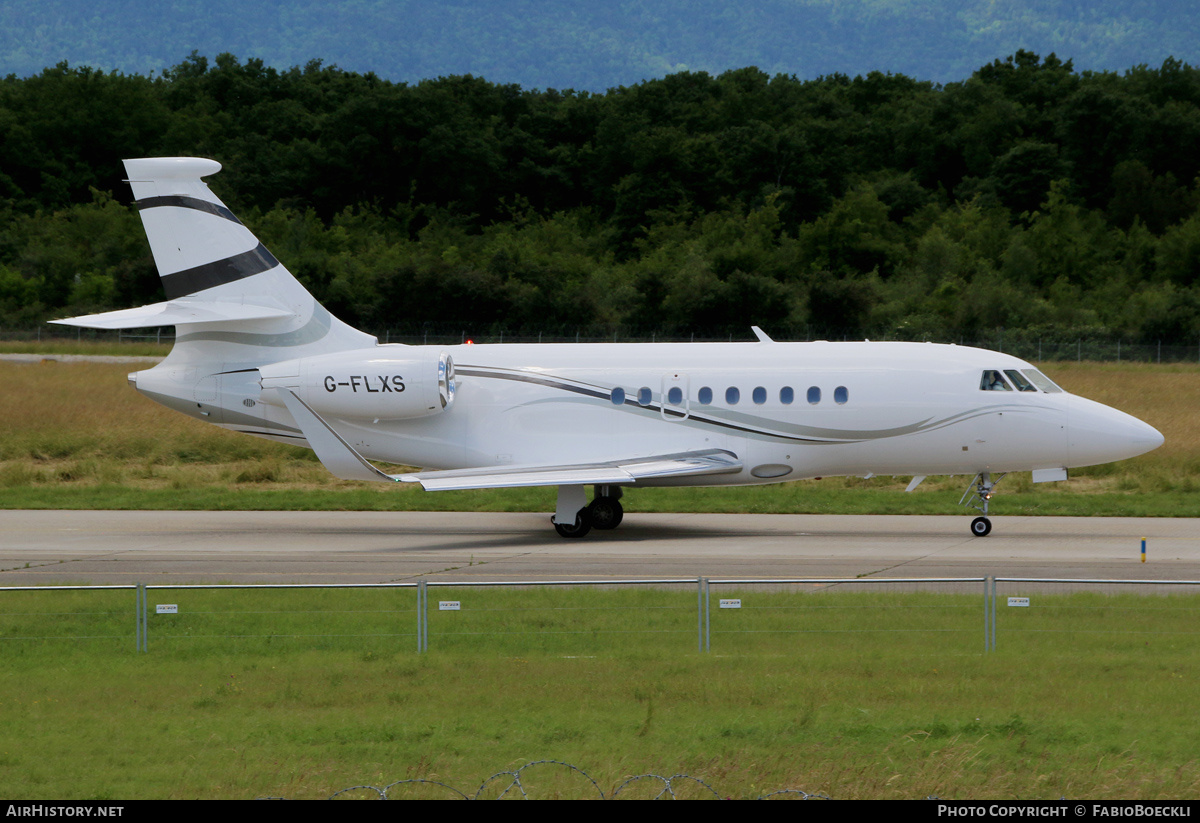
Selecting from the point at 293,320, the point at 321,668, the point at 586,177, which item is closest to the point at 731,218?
the point at 586,177

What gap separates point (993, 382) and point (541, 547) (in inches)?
383

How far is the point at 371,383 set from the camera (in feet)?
87.8

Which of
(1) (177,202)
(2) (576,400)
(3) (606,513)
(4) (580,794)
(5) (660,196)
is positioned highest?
(5) (660,196)

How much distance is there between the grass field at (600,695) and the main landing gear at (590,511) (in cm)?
845

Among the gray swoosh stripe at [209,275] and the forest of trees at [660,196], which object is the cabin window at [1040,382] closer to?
the gray swoosh stripe at [209,275]

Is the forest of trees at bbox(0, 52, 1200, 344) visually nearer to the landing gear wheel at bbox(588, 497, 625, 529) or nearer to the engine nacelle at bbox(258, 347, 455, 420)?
the landing gear wheel at bbox(588, 497, 625, 529)

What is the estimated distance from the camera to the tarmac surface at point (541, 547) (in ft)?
68.3

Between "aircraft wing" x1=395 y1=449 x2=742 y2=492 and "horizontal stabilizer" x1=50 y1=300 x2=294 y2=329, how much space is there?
5.43m

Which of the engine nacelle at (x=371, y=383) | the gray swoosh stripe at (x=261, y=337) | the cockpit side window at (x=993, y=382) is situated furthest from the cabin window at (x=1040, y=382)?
the gray swoosh stripe at (x=261, y=337)

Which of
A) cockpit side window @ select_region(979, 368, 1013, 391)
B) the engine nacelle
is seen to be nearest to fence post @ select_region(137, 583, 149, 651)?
the engine nacelle

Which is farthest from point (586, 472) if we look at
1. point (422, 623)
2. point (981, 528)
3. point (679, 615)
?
point (422, 623)

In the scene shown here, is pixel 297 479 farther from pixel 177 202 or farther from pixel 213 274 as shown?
pixel 177 202

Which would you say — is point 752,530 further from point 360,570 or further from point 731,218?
point 731,218
